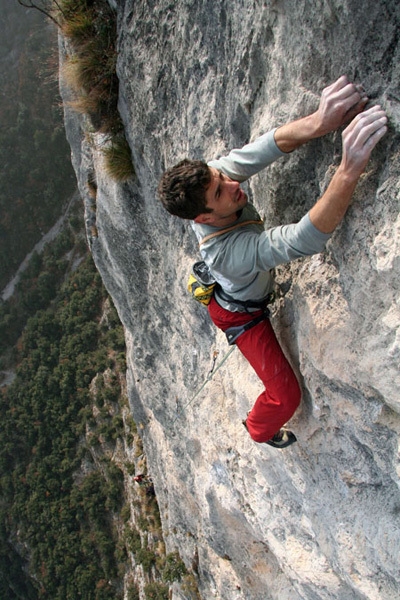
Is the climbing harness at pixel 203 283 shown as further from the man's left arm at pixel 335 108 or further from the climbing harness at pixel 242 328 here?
the man's left arm at pixel 335 108

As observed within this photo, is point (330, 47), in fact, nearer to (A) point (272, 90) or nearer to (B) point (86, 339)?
(A) point (272, 90)

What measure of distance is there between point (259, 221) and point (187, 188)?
80 cm

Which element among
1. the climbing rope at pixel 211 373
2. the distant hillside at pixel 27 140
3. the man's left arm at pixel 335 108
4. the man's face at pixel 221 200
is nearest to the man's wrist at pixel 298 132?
the man's left arm at pixel 335 108

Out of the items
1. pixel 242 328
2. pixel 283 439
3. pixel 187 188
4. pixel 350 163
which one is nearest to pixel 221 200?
pixel 187 188

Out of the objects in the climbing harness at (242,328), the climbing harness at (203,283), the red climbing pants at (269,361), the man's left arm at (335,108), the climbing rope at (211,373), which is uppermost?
the man's left arm at (335,108)

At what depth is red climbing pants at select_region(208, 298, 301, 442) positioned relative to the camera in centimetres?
379

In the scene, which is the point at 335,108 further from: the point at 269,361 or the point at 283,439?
the point at 283,439

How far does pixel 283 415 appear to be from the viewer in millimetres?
3953

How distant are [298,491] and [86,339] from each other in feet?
71.7

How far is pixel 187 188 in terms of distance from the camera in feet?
9.34

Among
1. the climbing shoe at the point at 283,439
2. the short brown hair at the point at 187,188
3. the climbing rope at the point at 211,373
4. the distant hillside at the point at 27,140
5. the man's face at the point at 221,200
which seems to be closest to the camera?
the short brown hair at the point at 187,188

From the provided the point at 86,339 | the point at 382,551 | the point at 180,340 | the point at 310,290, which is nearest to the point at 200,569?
the point at 180,340

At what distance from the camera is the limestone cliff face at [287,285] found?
9.10 ft

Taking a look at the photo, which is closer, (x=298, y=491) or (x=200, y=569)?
(x=298, y=491)
